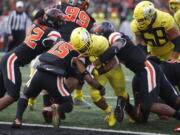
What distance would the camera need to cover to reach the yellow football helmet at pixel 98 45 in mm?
5953

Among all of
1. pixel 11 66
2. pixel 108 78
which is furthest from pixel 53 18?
pixel 108 78

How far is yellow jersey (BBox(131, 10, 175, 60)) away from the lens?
21.7 ft

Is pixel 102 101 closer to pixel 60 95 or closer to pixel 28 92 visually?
pixel 60 95

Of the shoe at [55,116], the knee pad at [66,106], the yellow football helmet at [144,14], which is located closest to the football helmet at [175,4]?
the yellow football helmet at [144,14]


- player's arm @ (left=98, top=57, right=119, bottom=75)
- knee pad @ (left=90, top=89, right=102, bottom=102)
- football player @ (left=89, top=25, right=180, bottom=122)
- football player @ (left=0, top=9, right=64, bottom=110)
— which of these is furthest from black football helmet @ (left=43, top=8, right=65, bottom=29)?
knee pad @ (left=90, top=89, right=102, bottom=102)

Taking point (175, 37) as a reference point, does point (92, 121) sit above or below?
below

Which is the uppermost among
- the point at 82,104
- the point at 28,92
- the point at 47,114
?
the point at 28,92

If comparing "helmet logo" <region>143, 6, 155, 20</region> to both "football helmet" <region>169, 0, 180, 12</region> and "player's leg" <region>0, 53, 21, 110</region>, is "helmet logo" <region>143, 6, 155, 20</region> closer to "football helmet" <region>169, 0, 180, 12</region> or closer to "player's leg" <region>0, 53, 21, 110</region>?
"football helmet" <region>169, 0, 180, 12</region>

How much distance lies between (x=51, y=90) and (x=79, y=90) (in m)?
1.88

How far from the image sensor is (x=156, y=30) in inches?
262

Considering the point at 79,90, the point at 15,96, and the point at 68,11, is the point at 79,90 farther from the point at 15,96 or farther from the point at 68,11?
the point at 15,96

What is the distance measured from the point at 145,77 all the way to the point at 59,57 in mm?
975

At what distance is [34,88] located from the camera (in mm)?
5918

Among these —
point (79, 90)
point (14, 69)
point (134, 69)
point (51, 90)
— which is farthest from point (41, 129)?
point (79, 90)
